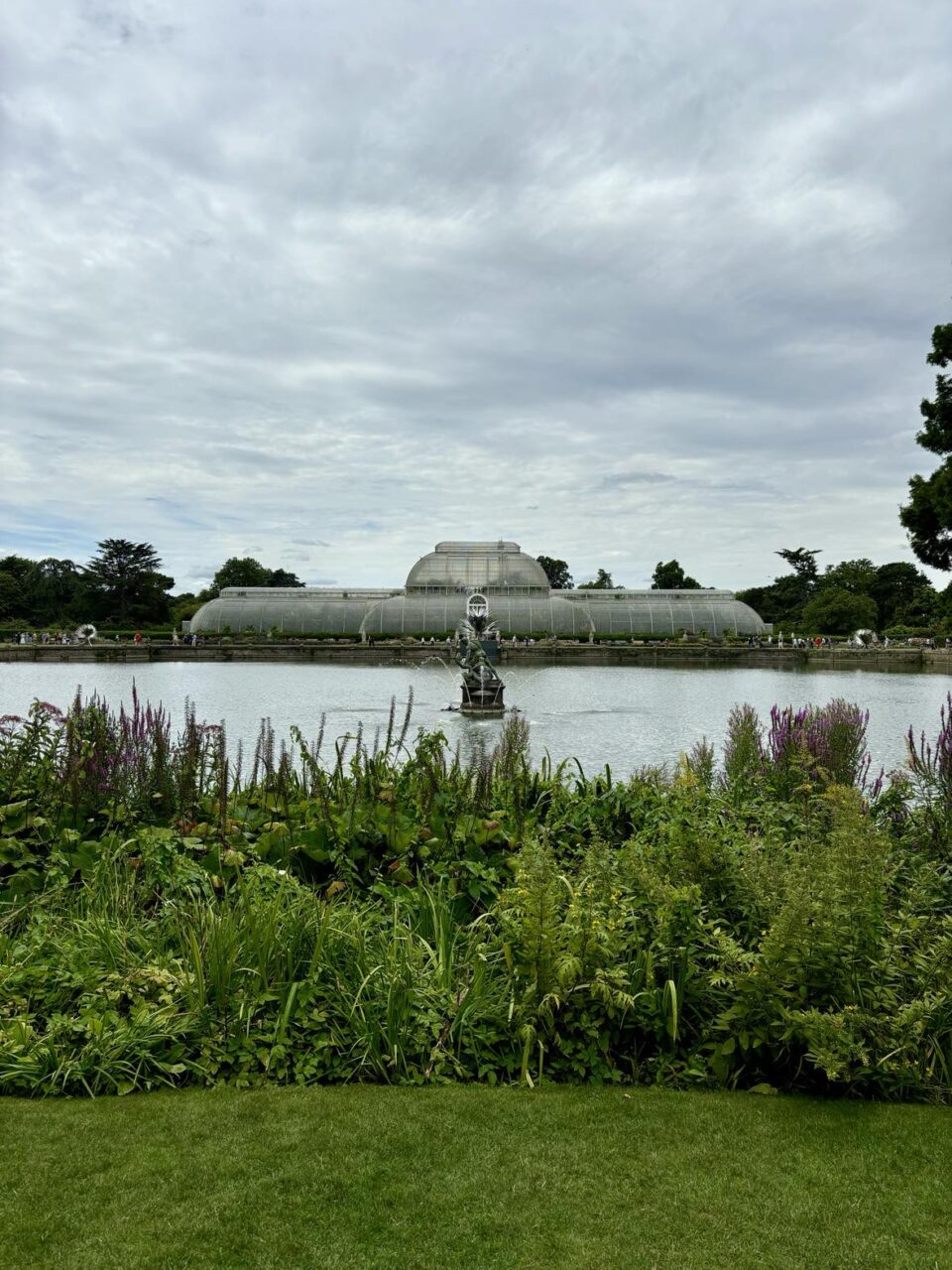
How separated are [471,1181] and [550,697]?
3529cm

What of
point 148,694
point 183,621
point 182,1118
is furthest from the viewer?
point 183,621

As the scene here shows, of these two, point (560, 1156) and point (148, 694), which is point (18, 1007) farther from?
point (148, 694)

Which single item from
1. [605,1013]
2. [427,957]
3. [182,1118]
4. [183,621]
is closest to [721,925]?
[605,1013]

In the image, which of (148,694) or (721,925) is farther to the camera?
(148,694)

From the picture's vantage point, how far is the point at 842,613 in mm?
94125

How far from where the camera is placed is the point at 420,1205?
343 cm

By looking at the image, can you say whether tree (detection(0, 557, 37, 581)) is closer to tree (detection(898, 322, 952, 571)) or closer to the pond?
the pond

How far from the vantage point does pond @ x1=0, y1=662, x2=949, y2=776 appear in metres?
24.2

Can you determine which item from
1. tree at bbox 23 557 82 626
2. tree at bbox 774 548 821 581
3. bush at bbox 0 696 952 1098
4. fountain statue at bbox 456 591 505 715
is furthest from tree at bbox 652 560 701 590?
bush at bbox 0 696 952 1098

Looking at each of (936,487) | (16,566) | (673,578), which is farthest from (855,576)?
(16,566)

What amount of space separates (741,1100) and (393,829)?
10.3 feet

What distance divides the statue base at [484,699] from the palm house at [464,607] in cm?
5791

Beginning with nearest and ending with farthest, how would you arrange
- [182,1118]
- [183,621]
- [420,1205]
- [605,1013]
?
[420,1205] → [182,1118] → [605,1013] → [183,621]

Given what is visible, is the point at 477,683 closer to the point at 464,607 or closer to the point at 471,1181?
the point at 471,1181
